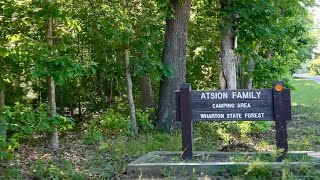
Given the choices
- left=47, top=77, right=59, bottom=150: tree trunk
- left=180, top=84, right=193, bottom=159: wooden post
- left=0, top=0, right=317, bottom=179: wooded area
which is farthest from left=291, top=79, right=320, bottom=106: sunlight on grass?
left=180, top=84, right=193, bottom=159: wooden post

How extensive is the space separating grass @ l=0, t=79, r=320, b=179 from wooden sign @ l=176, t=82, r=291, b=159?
828 mm

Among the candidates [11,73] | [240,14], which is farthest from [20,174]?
[240,14]

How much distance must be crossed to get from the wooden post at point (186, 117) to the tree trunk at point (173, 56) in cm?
453

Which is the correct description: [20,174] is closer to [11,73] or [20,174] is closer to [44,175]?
[44,175]

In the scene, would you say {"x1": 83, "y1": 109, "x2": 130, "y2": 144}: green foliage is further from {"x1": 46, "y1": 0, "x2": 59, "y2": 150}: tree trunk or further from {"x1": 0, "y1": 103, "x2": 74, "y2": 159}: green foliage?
{"x1": 0, "y1": 103, "x2": 74, "y2": 159}: green foliage

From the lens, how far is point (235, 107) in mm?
7422

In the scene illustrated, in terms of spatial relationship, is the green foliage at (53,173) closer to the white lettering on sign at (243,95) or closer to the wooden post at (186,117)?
the wooden post at (186,117)

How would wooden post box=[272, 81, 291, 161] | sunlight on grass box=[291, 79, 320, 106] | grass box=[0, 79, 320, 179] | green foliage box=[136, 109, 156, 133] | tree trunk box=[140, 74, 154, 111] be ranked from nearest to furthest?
1. grass box=[0, 79, 320, 179]
2. wooden post box=[272, 81, 291, 161]
3. green foliage box=[136, 109, 156, 133]
4. tree trunk box=[140, 74, 154, 111]
5. sunlight on grass box=[291, 79, 320, 106]

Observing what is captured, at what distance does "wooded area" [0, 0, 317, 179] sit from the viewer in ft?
25.5

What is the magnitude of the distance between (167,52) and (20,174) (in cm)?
637

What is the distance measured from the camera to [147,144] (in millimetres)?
9703

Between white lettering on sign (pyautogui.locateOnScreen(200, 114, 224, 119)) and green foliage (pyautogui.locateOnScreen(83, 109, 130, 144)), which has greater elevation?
white lettering on sign (pyautogui.locateOnScreen(200, 114, 224, 119))

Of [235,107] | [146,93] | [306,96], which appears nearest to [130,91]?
[146,93]

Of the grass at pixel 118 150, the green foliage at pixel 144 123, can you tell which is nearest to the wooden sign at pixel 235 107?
the grass at pixel 118 150
